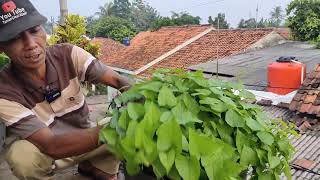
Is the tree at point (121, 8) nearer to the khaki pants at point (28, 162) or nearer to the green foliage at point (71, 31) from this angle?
the green foliage at point (71, 31)

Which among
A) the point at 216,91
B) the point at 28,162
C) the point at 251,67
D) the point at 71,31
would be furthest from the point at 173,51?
the point at 216,91

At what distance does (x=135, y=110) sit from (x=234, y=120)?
0.33 meters

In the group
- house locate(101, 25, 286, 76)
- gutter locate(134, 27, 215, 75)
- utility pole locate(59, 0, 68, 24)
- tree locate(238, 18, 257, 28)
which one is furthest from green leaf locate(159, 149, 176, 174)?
tree locate(238, 18, 257, 28)

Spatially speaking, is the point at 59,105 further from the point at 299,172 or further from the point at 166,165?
the point at 299,172

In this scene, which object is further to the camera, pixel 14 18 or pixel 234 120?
pixel 14 18

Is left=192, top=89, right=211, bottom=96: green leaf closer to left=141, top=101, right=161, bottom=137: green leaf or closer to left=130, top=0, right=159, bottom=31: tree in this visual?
left=141, top=101, right=161, bottom=137: green leaf

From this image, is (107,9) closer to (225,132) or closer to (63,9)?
(63,9)

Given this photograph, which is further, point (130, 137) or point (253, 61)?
point (253, 61)

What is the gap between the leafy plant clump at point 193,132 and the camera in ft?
3.43

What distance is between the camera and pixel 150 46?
1698 centimetres

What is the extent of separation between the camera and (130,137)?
42.8 inches

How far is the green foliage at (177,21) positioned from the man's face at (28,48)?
21.2 metres

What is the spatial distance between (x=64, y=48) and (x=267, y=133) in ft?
A: 4.29

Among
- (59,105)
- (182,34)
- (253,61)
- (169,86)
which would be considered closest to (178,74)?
(169,86)
